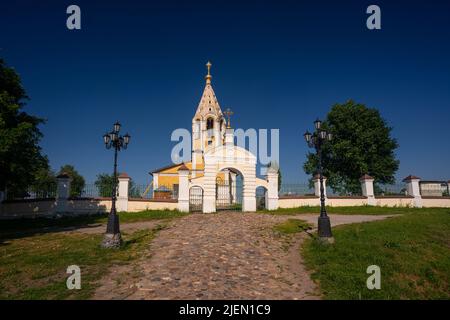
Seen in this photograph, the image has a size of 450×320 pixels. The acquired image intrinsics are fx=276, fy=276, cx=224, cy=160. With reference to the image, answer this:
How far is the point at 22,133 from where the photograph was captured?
1203 centimetres

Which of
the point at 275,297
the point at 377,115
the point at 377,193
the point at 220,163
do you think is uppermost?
the point at 377,115

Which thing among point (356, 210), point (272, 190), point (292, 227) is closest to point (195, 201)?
point (272, 190)

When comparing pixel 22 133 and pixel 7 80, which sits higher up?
pixel 7 80

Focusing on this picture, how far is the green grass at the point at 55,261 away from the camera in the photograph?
5812 millimetres

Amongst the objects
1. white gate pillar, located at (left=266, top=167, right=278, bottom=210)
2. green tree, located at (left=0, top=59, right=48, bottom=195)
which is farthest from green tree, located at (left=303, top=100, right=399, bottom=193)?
green tree, located at (left=0, top=59, right=48, bottom=195)

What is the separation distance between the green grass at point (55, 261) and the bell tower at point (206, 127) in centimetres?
1917

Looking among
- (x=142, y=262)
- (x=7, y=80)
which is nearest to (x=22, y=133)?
(x=7, y=80)

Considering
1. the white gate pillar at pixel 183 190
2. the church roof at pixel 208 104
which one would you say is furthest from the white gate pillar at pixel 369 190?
the church roof at pixel 208 104

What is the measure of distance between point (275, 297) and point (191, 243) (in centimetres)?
481

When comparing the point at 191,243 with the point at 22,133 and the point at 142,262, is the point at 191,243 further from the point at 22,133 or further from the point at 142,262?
the point at 22,133

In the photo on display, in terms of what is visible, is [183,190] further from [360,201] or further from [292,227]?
[360,201]

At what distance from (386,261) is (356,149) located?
2408 cm

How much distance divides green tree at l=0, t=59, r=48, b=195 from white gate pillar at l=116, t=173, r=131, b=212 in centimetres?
509

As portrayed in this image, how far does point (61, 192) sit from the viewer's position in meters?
18.9
